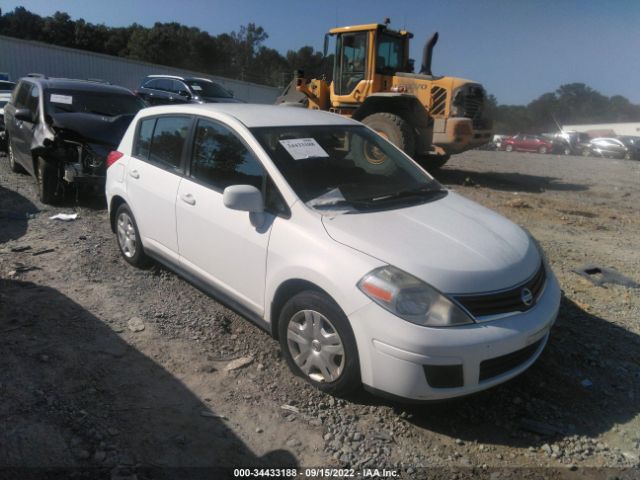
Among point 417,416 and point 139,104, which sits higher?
point 139,104

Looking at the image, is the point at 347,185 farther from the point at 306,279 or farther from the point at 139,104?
the point at 139,104

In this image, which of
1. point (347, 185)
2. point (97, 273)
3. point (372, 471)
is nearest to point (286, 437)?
point (372, 471)

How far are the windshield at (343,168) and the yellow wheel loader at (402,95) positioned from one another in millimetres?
6081

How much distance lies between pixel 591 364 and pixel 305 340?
6.95ft

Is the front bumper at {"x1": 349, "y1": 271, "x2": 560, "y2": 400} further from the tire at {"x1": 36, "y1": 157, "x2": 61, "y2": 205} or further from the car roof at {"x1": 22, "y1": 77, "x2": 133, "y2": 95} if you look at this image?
the car roof at {"x1": 22, "y1": 77, "x2": 133, "y2": 95}

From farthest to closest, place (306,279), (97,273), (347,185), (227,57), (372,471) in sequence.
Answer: (227,57)
(97,273)
(347,185)
(306,279)
(372,471)

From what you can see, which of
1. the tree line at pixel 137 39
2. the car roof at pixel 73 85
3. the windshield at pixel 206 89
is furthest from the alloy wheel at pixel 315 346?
the tree line at pixel 137 39

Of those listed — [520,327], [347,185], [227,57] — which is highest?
[227,57]

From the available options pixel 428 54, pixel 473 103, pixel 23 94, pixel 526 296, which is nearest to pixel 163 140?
pixel 526 296

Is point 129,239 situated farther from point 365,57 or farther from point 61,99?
point 365,57

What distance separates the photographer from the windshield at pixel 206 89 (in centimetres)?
1558

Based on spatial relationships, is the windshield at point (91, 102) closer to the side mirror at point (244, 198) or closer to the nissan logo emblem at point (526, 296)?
the side mirror at point (244, 198)

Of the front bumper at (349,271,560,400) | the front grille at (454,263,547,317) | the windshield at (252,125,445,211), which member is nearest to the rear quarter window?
the windshield at (252,125,445,211)

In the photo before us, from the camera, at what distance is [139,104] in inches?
319
